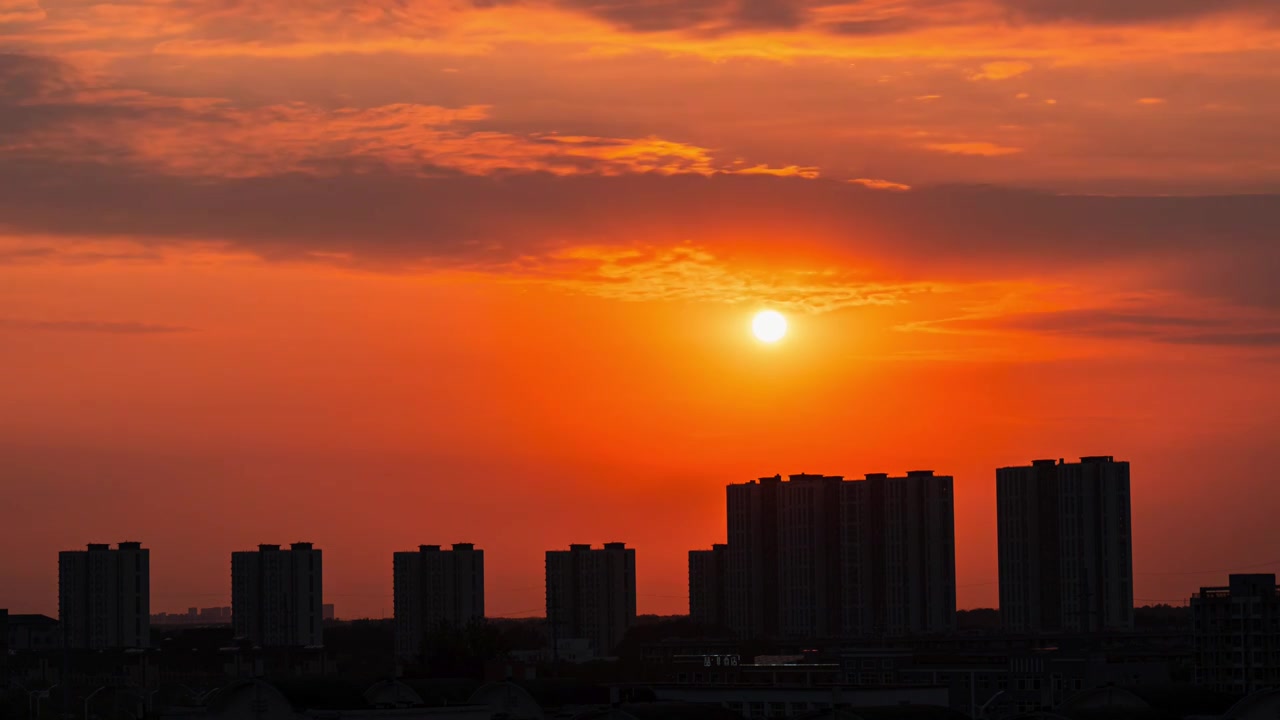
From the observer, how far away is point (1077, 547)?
196m

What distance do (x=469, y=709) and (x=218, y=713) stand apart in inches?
375

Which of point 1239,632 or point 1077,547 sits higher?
point 1077,547

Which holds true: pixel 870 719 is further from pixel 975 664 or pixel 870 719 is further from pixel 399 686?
pixel 975 664

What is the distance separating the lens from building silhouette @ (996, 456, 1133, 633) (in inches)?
7589

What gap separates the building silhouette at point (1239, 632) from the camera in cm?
12569

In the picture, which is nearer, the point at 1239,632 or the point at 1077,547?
the point at 1239,632

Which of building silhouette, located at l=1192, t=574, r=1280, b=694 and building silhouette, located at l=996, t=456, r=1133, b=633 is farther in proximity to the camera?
building silhouette, located at l=996, t=456, r=1133, b=633

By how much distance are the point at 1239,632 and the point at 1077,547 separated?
224 ft

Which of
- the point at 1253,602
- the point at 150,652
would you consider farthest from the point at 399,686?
the point at 150,652

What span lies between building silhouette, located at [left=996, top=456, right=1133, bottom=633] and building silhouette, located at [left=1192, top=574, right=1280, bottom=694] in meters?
60.5

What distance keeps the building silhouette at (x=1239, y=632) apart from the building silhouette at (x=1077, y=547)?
60.5 metres

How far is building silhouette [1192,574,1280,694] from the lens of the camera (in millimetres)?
125688

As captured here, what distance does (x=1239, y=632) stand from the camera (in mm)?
127500

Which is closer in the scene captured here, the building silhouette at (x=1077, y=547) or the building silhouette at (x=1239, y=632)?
the building silhouette at (x=1239, y=632)
